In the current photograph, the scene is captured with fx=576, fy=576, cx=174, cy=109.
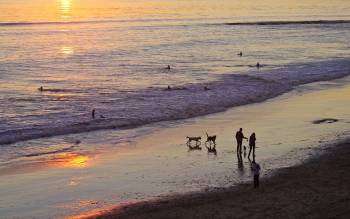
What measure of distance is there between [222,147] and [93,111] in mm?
11339

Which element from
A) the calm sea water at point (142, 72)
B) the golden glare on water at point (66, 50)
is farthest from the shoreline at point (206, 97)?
the golden glare on water at point (66, 50)

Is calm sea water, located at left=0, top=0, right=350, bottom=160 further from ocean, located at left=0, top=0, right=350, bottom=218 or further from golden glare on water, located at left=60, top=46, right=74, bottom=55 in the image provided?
golden glare on water, located at left=60, top=46, right=74, bottom=55

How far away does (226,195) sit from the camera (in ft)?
64.1

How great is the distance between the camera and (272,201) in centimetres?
1856

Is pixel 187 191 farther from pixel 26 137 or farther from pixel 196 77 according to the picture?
pixel 196 77

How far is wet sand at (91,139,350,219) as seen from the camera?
17531 mm

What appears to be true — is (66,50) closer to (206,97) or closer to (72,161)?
(206,97)

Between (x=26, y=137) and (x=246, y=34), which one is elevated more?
(x=246, y=34)

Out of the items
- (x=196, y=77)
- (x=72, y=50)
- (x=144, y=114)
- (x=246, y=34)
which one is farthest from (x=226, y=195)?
(x=246, y=34)

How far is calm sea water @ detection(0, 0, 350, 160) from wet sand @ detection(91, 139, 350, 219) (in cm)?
1059

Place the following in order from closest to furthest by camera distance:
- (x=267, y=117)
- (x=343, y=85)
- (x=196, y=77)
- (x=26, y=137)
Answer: (x=26, y=137) < (x=267, y=117) < (x=343, y=85) < (x=196, y=77)

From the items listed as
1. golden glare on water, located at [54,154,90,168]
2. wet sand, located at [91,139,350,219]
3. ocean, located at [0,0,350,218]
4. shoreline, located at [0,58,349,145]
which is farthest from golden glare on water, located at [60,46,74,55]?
wet sand, located at [91,139,350,219]

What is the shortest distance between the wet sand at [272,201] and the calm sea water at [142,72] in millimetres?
Result: 10587

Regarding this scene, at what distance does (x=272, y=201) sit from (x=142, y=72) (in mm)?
40916
